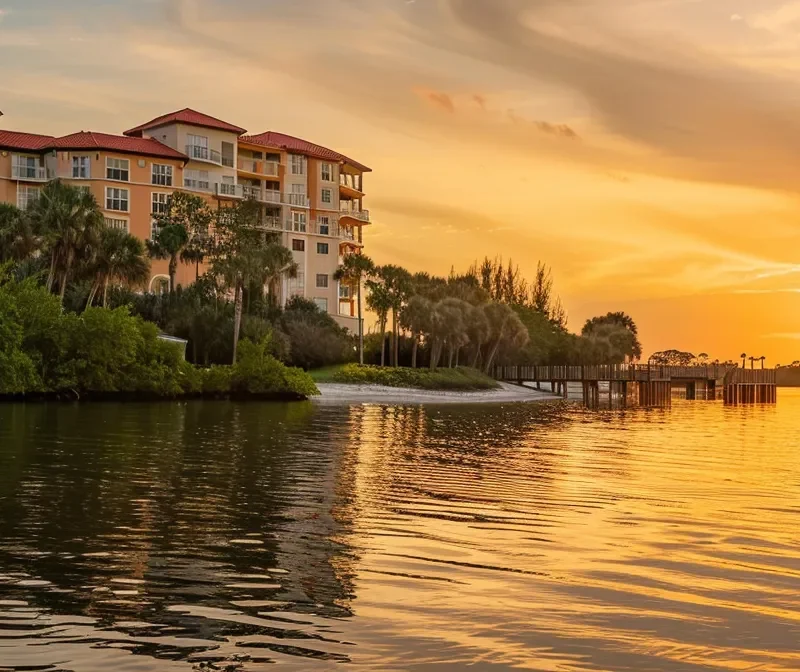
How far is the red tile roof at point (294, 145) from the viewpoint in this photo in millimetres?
116938

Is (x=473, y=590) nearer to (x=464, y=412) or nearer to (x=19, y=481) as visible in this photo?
(x=19, y=481)

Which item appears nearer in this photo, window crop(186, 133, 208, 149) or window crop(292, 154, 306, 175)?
window crop(186, 133, 208, 149)

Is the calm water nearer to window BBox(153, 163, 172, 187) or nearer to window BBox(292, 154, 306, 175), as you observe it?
window BBox(153, 163, 172, 187)

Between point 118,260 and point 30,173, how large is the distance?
34.8 metres

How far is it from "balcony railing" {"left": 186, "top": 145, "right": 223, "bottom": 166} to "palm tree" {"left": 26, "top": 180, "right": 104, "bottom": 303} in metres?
35.8

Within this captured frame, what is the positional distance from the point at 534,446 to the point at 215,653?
27516mm

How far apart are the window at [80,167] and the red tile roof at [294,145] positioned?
64.3 feet

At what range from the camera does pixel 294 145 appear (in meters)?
120

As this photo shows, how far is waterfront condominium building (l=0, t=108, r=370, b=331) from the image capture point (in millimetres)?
100875

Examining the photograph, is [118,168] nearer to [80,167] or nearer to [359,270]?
[80,167]

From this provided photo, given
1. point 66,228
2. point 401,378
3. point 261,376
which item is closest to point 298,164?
point 401,378

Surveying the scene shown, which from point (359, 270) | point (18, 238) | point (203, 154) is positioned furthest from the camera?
point (203, 154)

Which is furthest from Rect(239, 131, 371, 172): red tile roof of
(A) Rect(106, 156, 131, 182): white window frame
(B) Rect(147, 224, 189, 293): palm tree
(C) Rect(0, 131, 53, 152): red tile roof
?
(B) Rect(147, 224, 189, 293): palm tree

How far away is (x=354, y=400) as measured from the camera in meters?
81.6
